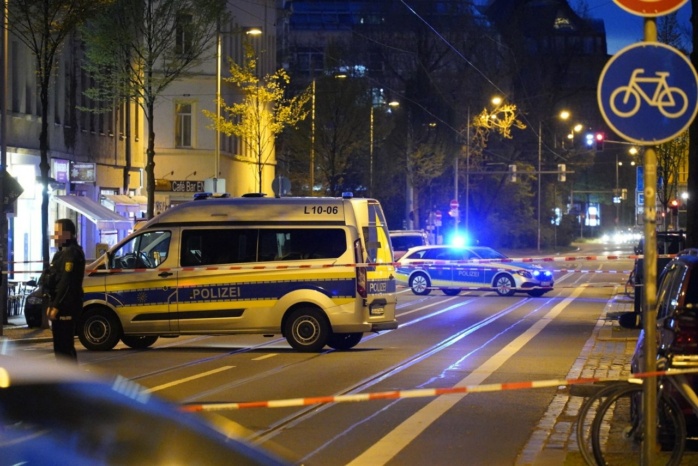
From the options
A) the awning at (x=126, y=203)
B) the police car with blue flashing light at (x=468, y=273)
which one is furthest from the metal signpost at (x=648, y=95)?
the awning at (x=126, y=203)

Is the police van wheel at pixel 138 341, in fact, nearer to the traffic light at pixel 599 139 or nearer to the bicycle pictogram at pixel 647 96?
the bicycle pictogram at pixel 647 96

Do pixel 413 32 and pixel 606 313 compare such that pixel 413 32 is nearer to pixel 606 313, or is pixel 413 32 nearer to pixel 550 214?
pixel 550 214

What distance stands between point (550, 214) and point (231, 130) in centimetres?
4532

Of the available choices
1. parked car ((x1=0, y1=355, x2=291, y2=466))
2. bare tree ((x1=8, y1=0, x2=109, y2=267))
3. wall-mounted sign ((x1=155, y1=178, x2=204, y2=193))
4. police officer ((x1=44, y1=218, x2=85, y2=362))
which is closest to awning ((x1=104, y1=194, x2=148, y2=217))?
wall-mounted sign ((x1=155, y1=178, x2=204, y2=193))

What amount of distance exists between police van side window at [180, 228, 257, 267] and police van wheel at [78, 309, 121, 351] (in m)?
1.49

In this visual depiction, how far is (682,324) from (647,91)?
280 centimetres

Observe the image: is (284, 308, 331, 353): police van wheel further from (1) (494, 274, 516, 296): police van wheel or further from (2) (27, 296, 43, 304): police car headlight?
(1) (494, 274, 516, 296): police van wheel

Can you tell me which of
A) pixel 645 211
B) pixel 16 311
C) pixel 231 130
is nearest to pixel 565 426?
pixel 645 211

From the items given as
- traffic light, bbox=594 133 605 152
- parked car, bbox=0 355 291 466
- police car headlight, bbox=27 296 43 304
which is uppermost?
traffic light, bbox=594 133 605 152

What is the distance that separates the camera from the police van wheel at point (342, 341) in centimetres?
1908

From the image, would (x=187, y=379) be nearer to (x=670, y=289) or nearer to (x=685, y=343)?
(x=670, y=289)

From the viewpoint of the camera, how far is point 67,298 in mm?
14109

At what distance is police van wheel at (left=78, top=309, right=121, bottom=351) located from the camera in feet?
62.3

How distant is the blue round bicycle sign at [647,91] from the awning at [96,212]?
29.5 metres
